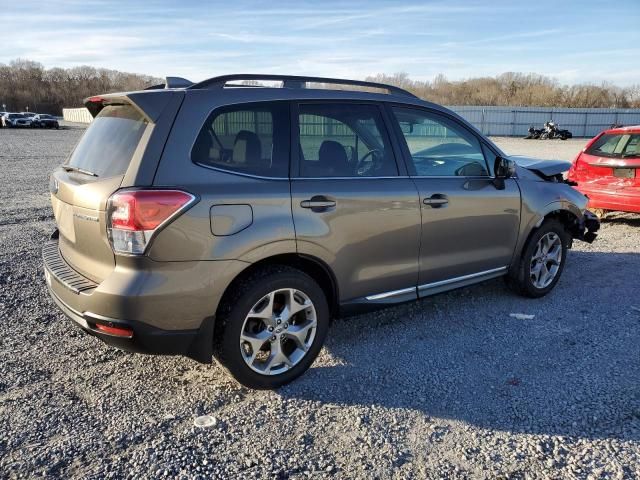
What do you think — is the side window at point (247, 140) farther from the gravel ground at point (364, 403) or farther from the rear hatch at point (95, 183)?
the gravel ground at point (364, 403)

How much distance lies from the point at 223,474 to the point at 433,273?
2228mm

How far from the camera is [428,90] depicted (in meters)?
99.7

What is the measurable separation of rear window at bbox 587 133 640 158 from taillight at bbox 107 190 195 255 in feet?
23.3

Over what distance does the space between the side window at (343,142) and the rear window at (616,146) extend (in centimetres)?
547

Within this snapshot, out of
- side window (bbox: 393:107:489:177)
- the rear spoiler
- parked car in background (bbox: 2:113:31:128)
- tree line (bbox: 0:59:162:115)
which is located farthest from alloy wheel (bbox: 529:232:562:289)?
tree line (bbox: 0:59:162:115)

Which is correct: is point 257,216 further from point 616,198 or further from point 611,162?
point 611,162

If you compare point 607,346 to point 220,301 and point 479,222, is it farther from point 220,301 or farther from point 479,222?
point 220,301

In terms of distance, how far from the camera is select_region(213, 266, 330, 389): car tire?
126 inches

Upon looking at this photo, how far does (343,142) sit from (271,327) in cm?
136

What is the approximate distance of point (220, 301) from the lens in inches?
126

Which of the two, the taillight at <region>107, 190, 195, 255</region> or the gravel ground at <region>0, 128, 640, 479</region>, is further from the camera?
the taillight at <region>107, 190, 195, 255</region>

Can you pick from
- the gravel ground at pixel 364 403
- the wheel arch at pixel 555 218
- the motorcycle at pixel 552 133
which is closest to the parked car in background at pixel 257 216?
the gravel ground at pixel 364 403

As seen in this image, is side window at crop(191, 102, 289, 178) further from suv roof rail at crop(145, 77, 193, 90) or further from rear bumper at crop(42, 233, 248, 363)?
rear bumper at crop(42, 233, 248, 363)

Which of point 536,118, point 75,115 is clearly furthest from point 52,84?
point 536,118
